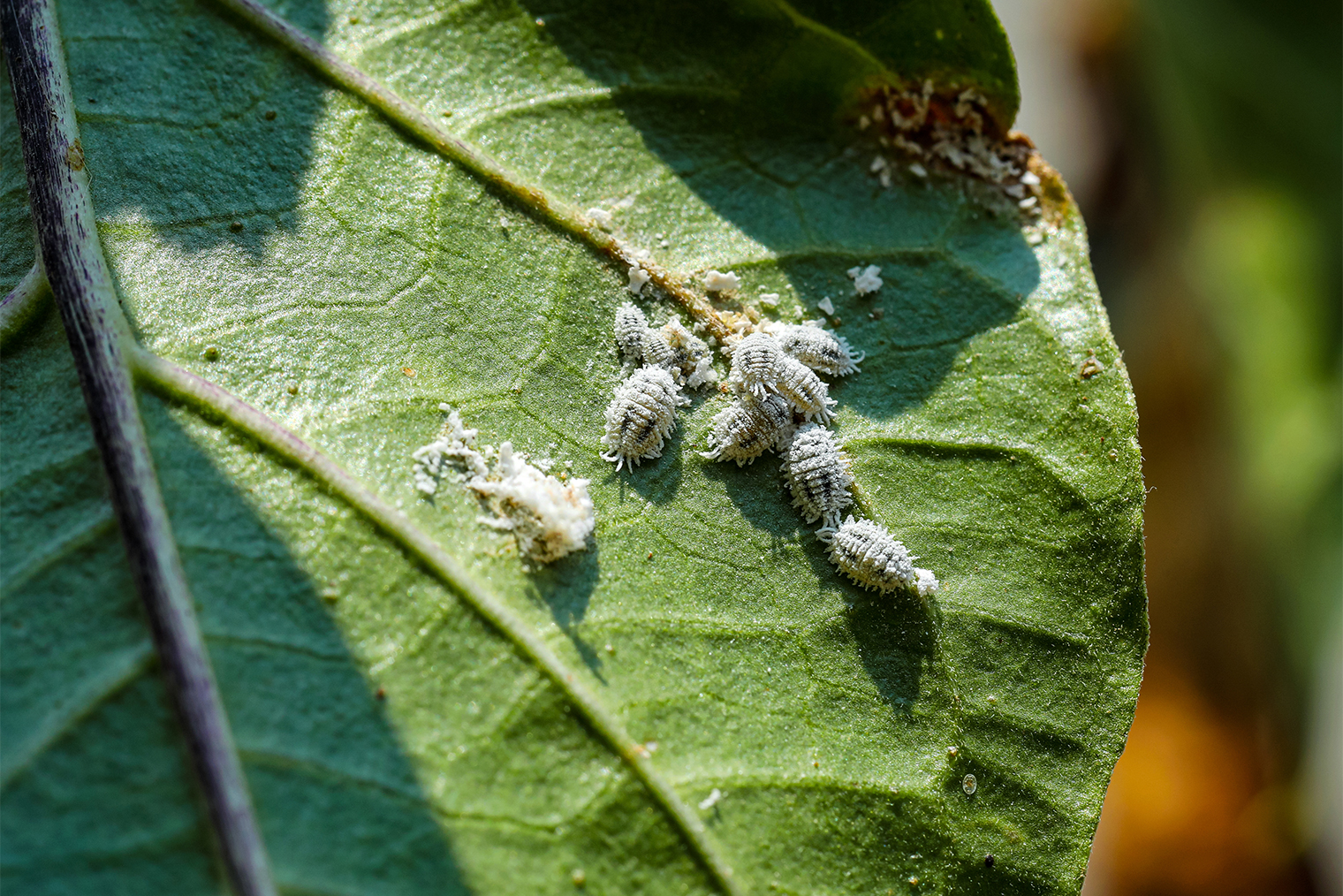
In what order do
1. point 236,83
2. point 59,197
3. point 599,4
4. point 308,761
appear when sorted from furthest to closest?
point 599,4, point 236,83, point 59,197, point 308,761

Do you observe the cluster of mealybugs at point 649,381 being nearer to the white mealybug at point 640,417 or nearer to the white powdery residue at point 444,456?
the white mealybug at point 640,417

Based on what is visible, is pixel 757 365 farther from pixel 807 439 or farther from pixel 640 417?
pixel 640 417

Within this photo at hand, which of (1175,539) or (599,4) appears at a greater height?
(599,4)

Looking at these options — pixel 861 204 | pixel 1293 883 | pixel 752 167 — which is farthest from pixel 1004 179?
pixel 1293 883

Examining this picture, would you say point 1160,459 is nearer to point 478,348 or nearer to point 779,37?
point 779,37

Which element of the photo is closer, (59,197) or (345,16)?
(59,197)

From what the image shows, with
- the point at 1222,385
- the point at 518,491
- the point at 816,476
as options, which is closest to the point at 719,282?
the point at 816,476
